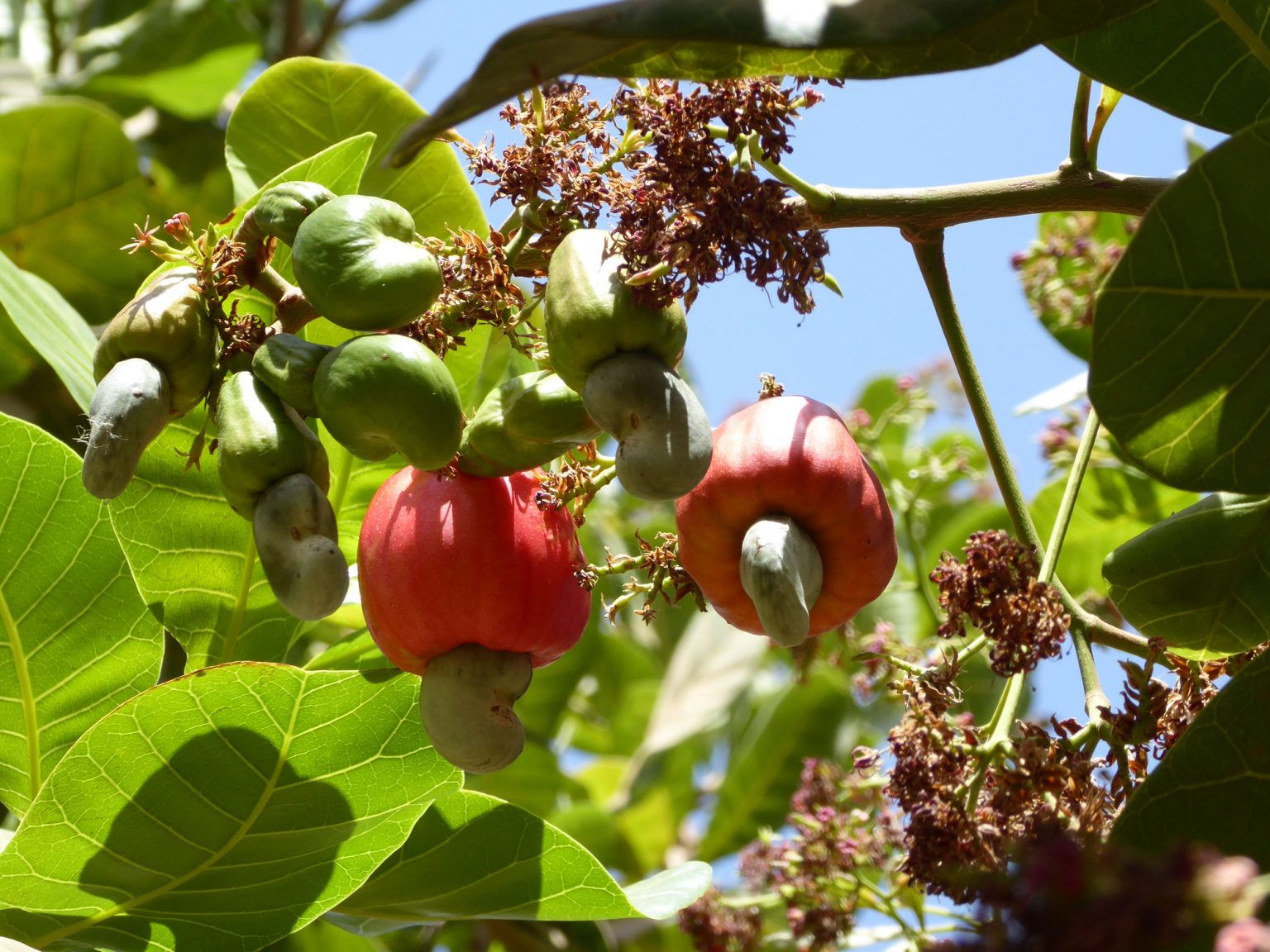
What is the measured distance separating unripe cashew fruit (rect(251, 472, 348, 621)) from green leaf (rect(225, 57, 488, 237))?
0.82m

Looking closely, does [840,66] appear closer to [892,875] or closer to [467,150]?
[467,150]

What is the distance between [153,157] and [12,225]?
842 mm

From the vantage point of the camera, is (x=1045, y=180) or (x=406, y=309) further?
(x=1045, y=180)

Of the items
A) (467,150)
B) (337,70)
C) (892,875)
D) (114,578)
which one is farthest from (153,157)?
(892,875)

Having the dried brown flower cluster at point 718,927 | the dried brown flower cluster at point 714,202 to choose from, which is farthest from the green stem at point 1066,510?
the dried brown flower cluster at point 718,927

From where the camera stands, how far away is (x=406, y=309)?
1.20 m

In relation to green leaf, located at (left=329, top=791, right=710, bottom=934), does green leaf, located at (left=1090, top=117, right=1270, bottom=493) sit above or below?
above

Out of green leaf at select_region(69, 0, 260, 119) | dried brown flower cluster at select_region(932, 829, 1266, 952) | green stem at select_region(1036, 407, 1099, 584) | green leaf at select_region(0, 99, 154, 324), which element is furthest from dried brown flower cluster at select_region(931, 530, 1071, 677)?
green leaf at select_region(69, 0, 260, 119)

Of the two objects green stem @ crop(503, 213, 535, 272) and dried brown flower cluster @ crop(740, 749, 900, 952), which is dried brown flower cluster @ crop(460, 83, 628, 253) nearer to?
green stem @ crop(503, 213, 535, 272)

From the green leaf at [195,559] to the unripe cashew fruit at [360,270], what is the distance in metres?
0.49

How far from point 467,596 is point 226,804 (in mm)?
348

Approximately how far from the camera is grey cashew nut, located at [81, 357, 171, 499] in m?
1.14

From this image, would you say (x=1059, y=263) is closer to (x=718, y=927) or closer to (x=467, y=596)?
(x=718, y=927)

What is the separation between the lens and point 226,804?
143cm
